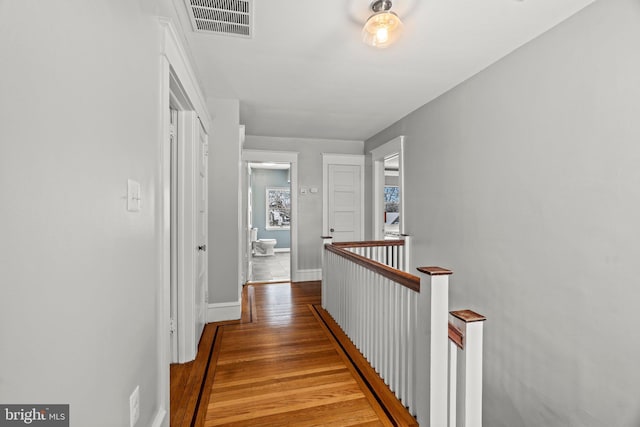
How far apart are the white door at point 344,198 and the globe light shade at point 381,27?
332 centimetres

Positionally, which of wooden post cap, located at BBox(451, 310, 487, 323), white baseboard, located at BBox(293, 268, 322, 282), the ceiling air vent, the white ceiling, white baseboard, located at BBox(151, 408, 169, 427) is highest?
the white ceiling

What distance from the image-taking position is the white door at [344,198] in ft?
17.3

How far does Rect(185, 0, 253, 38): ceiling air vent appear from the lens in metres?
1.79

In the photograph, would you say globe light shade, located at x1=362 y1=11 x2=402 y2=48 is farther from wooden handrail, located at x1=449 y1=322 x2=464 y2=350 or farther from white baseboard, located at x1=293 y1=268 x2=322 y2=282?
white baseboard, located at x1=293 y1=268 x2=322 y2=282

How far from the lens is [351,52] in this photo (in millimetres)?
2365

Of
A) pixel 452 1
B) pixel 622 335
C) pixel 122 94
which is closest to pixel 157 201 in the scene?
pixel 122 94

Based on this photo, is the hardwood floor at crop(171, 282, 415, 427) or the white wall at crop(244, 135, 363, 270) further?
the white wall at crop(244, 135, 363, 270)

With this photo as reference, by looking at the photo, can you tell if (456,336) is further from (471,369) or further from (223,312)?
(223,312)

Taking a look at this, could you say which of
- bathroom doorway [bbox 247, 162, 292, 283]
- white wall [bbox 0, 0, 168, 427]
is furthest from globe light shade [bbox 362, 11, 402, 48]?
bathroom doorway [bbox 247, 162, 292, 283]

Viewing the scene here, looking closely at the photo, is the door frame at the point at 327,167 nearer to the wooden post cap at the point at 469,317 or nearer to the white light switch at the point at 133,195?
the wooden post cap at the point at 469,317

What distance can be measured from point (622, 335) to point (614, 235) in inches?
23.1

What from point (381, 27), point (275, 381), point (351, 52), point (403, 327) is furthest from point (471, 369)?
point (351, 52)

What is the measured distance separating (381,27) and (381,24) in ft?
0.06

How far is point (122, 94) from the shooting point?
1.06m
